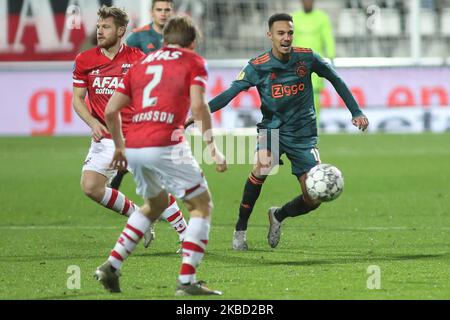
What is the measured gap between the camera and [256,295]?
6.76 metres

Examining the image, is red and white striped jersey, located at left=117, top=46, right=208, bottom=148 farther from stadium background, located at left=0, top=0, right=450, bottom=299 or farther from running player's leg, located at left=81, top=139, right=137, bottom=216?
running player's leg, located at left=81, top=139, right=137, bottom=216

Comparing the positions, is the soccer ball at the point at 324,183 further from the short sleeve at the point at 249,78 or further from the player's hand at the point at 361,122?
the short sleeve at the point at 249,78

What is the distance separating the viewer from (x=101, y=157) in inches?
351

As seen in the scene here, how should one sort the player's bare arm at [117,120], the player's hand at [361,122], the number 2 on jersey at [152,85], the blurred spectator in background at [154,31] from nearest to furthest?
the number 2 on jersey at [152,85] → the player's bare arm at [117,120] → the player's hand at [361,122] → the blurred spectator in background at [154,31]

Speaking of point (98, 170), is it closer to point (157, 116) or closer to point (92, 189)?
point (92, 189)

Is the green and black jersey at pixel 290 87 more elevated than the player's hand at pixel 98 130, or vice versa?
the green and black jersey at pixel 290 87

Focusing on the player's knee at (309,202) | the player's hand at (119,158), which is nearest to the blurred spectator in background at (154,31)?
the player's knee at (309,202)

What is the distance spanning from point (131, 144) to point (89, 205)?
629 centimetres

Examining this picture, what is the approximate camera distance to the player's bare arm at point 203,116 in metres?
6.64

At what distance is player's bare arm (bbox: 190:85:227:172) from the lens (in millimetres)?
6637

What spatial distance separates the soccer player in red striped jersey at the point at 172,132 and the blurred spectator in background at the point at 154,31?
16.1ft

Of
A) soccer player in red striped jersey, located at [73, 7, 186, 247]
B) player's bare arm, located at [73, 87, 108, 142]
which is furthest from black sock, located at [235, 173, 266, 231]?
player's bare arm, located at [73, 87, 108, 142]

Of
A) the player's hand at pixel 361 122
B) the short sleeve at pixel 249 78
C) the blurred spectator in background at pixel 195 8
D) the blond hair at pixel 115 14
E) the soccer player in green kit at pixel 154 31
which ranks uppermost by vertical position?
the blurred spectator in background at pixel 195 8

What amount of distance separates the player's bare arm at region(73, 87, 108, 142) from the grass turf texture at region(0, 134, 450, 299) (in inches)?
39.5
